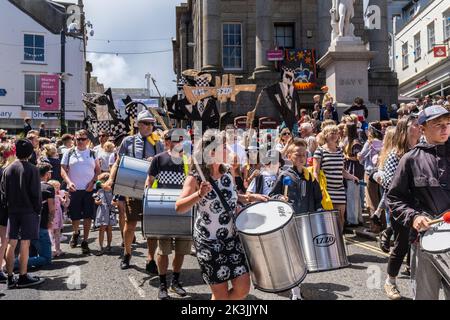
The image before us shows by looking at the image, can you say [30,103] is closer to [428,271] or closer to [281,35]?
[281,35]

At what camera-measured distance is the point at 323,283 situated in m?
6.36

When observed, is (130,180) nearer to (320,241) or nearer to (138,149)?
(138,149)

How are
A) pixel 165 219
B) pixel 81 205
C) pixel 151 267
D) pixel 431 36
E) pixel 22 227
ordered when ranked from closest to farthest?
pixel 165 219
pixel 22 227
pixel 151 267
pixel 81 205
pixel 431 36

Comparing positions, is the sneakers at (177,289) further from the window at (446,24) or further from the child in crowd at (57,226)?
the window at (446,24)

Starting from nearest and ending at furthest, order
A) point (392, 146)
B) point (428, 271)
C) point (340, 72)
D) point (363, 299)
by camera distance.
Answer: point (428, 271), point (363, 299), point (392, 146), point (340, 72)

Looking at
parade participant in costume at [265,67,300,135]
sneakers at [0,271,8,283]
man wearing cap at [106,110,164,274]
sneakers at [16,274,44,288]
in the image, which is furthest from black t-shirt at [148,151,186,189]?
parade participant in costume at [265,67,300,135]

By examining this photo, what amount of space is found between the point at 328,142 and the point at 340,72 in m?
8.02

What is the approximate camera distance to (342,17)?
1480 cm

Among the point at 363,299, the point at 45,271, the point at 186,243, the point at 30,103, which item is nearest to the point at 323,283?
the point at 363,299

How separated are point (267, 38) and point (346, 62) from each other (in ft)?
38.7

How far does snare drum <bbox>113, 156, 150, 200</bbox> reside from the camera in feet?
22.0

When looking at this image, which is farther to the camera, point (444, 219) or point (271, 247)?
point (271, 247)

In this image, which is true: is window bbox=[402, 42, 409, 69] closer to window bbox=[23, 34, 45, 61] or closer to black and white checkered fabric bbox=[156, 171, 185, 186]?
window bbox=[23, 34, 45, 61]

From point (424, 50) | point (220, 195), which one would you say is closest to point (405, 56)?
point (424, 50)
